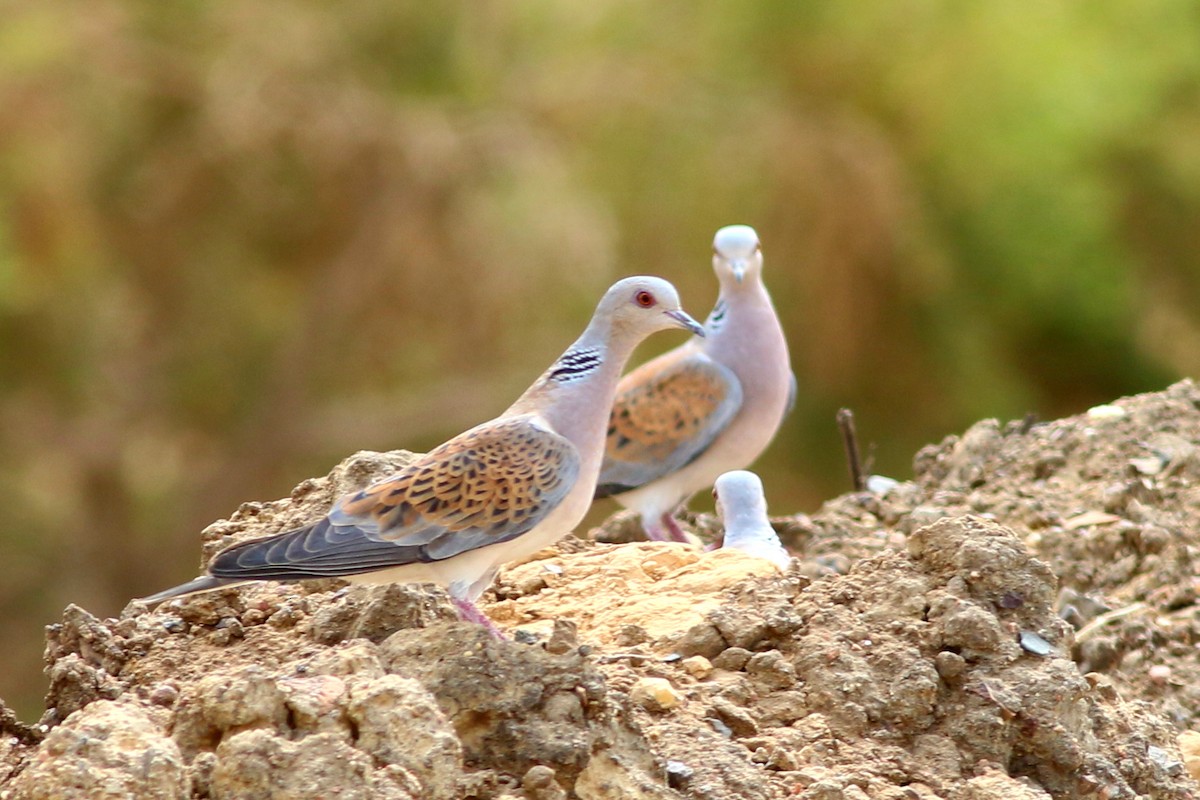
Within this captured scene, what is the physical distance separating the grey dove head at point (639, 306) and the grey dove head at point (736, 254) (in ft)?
6.19

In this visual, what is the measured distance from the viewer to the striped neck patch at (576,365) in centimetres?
347

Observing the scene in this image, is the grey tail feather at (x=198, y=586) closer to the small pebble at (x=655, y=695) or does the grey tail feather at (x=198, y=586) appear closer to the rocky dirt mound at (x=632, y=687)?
the rocky dirt mound at (x=632, y=687)

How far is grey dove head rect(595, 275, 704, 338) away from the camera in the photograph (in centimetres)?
357

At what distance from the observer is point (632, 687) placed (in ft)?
10.0

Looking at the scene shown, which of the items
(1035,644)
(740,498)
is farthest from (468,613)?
(740,498)

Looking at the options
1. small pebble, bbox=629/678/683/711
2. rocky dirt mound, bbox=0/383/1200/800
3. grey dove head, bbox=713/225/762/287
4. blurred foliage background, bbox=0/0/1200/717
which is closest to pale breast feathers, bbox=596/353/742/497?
grey dove head, bbox=713/225/762/287

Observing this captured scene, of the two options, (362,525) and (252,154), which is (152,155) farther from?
(362,525)

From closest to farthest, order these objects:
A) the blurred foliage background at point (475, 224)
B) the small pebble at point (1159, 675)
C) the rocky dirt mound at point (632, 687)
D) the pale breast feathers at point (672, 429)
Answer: the rocky dirt mound at point (632, 687) → the small pebble at point (1159, 675) → the pale breast feathers at point (672, 429) → the blurred foliage background at point (475, 224)

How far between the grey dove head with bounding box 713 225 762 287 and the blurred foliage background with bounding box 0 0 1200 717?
20.8 feet

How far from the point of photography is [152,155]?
13102 millimetres

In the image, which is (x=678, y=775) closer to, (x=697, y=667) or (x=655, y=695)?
A: (x=655, y=695)

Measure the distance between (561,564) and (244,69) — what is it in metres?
9.13

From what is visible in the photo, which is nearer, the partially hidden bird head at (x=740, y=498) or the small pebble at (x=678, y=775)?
the small pebble at (x=678, y=775)

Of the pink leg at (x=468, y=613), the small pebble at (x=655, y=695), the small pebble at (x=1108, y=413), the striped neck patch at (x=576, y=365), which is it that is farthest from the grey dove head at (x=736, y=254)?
the small pebble at (x=655, y=695)
